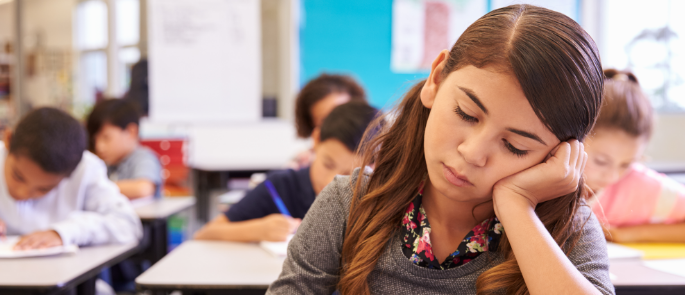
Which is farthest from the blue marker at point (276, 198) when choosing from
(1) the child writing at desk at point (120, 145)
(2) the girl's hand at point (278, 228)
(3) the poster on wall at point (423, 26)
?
(3) the poster on wall at point (423, 26)

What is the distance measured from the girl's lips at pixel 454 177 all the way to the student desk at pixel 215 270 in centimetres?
61

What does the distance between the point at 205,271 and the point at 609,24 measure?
4.57m

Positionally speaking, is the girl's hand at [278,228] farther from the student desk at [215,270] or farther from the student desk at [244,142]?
the student desk at [244,142]

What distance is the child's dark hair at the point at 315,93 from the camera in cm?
267

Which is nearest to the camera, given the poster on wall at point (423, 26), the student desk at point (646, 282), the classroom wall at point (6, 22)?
the student desk at point (646, 282)

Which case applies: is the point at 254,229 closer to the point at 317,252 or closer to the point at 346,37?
the point at 317,252

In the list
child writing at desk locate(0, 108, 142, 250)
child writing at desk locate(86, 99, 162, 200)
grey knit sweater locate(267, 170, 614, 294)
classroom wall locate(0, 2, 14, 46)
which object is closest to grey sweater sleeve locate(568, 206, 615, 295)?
grey knit sweater locate(267, 170, 614, 294)

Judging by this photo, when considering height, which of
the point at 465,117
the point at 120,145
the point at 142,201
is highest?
the point at 465,117

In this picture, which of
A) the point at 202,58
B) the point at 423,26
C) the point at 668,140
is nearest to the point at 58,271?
the point at 202,58

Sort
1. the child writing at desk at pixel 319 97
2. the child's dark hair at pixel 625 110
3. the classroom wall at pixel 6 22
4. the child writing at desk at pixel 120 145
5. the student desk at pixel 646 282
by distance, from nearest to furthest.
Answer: the student desk at pixel 646 282
the child's dark hair at pixel 625 110
the child writing at desk at pixel 319 97
the child writing at desk at pixel 120 145
the classroom wall at pixel 6 22

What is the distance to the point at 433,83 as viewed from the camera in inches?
34.0

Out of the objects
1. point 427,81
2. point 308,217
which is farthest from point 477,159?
point 308,217

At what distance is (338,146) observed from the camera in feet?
5.68

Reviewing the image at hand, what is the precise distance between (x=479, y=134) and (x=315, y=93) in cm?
197
